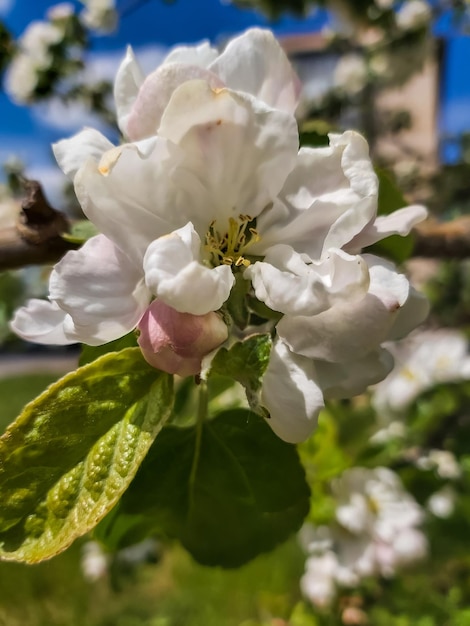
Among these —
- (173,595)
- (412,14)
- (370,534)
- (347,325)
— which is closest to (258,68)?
(347,325)

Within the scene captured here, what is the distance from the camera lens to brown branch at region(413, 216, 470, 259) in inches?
23.5

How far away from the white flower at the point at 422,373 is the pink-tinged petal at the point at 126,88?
2.37ft

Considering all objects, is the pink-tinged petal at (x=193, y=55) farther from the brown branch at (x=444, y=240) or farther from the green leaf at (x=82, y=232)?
the brown branch at (x=444, y=240)

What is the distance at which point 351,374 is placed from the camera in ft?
0.93

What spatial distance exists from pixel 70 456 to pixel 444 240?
1.49 ft

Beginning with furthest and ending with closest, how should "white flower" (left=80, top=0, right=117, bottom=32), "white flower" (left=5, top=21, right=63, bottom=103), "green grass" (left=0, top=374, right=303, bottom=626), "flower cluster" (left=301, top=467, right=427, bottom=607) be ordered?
"white flower" (left=80, top=0, right=117, bottom=32) < "white flower" (left=5, top=21, right=63, bottom=103) < "green grass" (left=0, top=374, right=303, bottom=626) < "flower cluster" (left=301, top=467, right=427, bottom=607)

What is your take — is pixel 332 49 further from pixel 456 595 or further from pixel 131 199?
pixel 131 199

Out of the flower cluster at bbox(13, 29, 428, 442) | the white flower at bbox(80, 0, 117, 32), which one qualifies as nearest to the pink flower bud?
the flower cluster at bbox(13, 29, 428, 442)

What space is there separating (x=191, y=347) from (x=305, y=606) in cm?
77

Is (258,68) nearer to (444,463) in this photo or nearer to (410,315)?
(410,315)

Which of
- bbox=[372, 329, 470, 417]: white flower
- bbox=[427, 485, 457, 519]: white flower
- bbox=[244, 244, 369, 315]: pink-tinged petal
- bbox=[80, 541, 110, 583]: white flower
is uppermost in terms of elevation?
bbox=[244, 244, 369, 315]: pink-tinged petal

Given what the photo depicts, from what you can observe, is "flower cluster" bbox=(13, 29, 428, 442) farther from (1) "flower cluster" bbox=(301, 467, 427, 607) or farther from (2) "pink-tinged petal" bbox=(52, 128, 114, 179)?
(1) "flower cluster" bbox=(301, 467, 427, 607)

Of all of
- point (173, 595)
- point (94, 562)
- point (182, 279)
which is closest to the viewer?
point (182, 279)

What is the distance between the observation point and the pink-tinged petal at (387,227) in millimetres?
280
